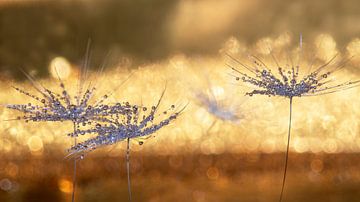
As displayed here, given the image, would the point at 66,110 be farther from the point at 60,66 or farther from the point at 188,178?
the point at 188,178

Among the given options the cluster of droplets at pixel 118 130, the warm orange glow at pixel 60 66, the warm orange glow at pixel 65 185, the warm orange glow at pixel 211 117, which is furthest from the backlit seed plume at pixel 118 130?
the warm orange glow at pixel 65 185

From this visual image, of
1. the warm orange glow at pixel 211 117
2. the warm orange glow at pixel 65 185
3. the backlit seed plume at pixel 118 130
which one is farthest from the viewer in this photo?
the warm orange glow at pixel 65 185

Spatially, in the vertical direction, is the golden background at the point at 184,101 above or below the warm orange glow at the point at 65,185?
above

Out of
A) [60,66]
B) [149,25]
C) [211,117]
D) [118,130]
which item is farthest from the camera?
[149,25]

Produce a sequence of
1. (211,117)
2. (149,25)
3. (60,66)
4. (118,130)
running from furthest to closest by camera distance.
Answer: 1. (149,25)
2. (60,66)
3. (211,117)
4. (118,130)

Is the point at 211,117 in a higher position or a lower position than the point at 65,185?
higher

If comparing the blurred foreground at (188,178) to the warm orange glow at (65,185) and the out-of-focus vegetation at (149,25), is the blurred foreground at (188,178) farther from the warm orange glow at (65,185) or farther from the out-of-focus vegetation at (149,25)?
the out-of-focus vegetation at (149,25)

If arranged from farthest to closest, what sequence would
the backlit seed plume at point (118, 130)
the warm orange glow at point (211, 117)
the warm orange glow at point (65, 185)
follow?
the warm orange glow at point (65, 185)
the warm orange glow at point (211, 117)
the backlit seed plume at point (118, 130)

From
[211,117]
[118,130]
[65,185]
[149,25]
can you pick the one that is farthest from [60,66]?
[118,130]

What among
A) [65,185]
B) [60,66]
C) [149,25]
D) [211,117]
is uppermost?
[149,25]
